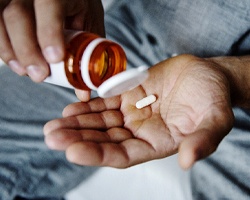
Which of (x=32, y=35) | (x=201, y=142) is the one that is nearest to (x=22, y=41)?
(x=32, y=35)

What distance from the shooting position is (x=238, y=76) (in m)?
0.93

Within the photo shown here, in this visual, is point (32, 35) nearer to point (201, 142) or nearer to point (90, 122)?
point (90, 122)

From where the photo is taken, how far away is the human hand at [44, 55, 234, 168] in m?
0.64

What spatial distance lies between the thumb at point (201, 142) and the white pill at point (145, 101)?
0.73ft

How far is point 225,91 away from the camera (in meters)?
0.73

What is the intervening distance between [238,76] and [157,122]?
0.95 feet

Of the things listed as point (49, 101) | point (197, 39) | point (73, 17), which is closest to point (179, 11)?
point (197, 39)

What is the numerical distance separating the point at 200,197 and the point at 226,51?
16.7 inches

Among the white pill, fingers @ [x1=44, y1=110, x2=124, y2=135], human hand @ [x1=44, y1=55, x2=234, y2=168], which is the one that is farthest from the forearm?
fingers @ [x1=44, y1=110, x2=124, y2=135]

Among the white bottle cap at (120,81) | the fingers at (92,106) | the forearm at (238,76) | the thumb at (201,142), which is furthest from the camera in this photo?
the forearm at (238,76)

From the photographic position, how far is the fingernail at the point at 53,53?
2.14ft

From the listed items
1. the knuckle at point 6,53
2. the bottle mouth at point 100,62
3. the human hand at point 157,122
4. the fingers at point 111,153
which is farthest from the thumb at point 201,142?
the knuckle at point 6,53

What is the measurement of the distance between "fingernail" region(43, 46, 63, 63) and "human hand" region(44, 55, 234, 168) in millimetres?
134

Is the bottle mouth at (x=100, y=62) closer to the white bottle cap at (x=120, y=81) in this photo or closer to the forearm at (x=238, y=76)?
the white bottle cap at (x=120, y=81)
